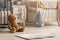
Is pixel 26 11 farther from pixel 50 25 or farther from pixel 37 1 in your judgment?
pixel 50 25

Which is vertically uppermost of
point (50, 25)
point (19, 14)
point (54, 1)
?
point (54, 1)

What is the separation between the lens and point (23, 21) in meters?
1.53

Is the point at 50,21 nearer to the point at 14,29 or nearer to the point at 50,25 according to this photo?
the point at 50,25

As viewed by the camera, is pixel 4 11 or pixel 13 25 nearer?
pixel 13 25

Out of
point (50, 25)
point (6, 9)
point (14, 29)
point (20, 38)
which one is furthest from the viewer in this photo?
point (50, 25)

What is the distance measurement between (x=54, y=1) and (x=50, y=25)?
221 millimetres

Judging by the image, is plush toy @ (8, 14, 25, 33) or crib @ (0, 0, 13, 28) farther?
crib @ (0, 0, 13, 28)

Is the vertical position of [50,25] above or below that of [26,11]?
below

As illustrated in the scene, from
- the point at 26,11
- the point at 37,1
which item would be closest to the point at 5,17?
the point at 26,11

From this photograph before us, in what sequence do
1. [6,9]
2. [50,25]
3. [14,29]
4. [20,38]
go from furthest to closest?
[50,25], [6,9], [14,29], [20,38]

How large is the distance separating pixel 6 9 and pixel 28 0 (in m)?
0.24

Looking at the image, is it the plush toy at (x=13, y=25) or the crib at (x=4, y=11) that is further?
the crib at (x=4, y=11)

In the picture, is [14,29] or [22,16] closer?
[14,29]

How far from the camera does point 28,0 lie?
1.62m
